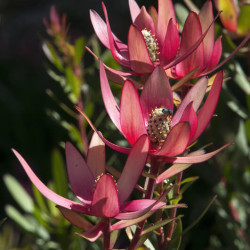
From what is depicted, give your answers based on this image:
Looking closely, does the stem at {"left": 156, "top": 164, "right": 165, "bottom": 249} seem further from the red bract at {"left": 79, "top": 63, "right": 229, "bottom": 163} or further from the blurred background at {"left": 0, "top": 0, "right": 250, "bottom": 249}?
the blurred background at {"left": 0, "top": 0, "right": 250, "bottom": 249}

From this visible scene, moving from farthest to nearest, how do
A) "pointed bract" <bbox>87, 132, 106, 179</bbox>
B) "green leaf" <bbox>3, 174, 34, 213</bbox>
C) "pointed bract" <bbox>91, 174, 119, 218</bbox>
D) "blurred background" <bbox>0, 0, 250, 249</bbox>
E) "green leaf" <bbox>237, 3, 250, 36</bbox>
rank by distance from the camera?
"green leaf" <bbox>3, 174, 34, 213</bbox>
"blurred background" <bbox>0, 0, 250, 249</bbox>
"green leaf" <bbox>237, 3, 250, 36</bbox>
"pointed bract" <bbox>87, 132, 106, 179</bbox>
"pointed bract" <bbox>91, 174, 119, 218</bbox>

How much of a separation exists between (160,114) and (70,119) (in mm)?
894

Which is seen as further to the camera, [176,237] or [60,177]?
[60,177]

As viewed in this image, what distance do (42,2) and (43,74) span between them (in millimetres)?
528

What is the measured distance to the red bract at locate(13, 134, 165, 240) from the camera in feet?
1.71

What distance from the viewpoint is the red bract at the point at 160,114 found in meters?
0.53

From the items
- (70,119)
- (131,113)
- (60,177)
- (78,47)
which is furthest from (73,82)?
(131,113)

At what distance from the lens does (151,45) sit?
0.67m

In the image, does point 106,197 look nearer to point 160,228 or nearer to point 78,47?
point 160,228

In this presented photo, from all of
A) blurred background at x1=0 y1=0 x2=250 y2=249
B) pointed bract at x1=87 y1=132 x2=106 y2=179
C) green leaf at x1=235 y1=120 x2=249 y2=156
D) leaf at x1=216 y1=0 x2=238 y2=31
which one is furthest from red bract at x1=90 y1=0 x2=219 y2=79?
green leaf at x1=235 y1=120 x2=249 y2=156

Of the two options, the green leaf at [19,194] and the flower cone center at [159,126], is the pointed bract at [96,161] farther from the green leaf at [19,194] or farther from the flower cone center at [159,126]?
the green leaf at [19,194]

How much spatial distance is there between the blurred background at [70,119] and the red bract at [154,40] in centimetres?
25

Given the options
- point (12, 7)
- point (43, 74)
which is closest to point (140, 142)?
point (43, 74)

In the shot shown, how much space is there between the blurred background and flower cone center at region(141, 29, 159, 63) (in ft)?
0.91
